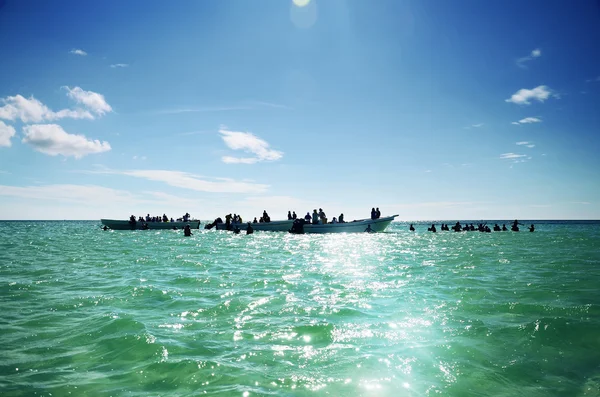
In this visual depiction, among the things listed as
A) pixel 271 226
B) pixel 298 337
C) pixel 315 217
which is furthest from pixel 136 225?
pixel 298 337

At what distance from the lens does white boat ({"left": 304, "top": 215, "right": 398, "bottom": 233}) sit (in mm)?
43250

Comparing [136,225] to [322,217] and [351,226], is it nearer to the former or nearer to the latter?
[322,217]

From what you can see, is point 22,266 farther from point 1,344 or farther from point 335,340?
point 335,340

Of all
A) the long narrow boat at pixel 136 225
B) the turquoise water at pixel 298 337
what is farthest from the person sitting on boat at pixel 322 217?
the turquoise water at pixel 298 337

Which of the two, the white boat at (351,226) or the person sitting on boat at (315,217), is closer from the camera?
the white boat at (351,226)

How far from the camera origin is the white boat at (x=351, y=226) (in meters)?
43.2

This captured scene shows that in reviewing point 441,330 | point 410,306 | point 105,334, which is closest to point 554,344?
point 441,330

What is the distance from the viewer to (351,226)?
43312 mm

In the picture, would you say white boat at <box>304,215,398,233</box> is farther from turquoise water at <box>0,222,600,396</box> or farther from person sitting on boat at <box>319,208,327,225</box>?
turquoise water at <box>0,222,600,396</box>

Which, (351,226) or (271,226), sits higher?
Result: (351,226)

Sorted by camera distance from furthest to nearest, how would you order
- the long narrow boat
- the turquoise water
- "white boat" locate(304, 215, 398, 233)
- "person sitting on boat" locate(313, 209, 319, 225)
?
the long narrow boat, "person sitting on boat" locate(313, 209, 319, 225), "white boat" locate(304, 215, 398, 233), the turquoise water

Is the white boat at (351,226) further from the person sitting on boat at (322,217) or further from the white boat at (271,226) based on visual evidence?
the white boat at (271,226)

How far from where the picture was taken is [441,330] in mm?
6402

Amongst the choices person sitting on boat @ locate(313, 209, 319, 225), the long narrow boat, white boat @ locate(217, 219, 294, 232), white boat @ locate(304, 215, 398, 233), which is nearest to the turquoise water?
white boat @ locate(304, 215, 398, 233)
